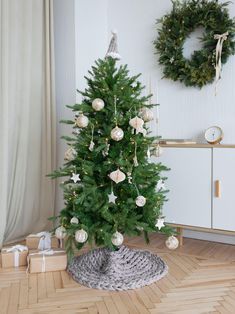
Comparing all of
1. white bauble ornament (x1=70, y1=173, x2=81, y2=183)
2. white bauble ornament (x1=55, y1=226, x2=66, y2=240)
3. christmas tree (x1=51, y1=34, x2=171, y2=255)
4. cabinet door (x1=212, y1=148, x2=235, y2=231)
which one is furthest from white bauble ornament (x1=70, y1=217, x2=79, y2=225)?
cabinet door (x1=212, y1=148, x2=235, y2=231)

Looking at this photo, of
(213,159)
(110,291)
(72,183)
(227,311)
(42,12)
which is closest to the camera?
(227,311)

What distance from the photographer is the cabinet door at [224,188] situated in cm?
263

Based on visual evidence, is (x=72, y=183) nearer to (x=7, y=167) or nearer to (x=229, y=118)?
(x=7, y=167)

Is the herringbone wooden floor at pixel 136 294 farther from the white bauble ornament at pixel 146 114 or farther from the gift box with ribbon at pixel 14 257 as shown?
the white bauble ornament at pixel 146 114

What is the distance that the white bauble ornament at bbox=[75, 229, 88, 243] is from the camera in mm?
2156

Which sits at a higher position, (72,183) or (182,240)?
(72,183)

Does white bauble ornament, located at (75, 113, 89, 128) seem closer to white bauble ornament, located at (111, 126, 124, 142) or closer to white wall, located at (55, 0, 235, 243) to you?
white bauble ornament, located at (111, 126, 124, 142)

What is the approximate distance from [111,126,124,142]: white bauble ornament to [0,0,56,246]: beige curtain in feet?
3.72

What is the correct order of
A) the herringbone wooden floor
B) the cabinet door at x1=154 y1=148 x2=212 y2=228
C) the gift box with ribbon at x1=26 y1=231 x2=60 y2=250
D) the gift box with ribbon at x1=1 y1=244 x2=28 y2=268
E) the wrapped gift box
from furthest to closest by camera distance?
the cabinet door at x1=154 y1=148 x2=212 y2=228 → the gift box with ribbon at x1=26 y1=231 x2=60 y2=250 → the gift box with ribbon at x1=1 y1=244 x2=28 y2=268 → the wrapped gift box → the herringbone wooden floor

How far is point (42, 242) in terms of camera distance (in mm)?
2604

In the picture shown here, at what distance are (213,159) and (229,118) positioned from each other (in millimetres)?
457

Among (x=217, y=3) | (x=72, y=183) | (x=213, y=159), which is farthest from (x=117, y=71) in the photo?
(x=217, y=3)

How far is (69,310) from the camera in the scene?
1.87 m

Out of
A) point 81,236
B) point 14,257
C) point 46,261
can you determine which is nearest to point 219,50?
point 81,236
